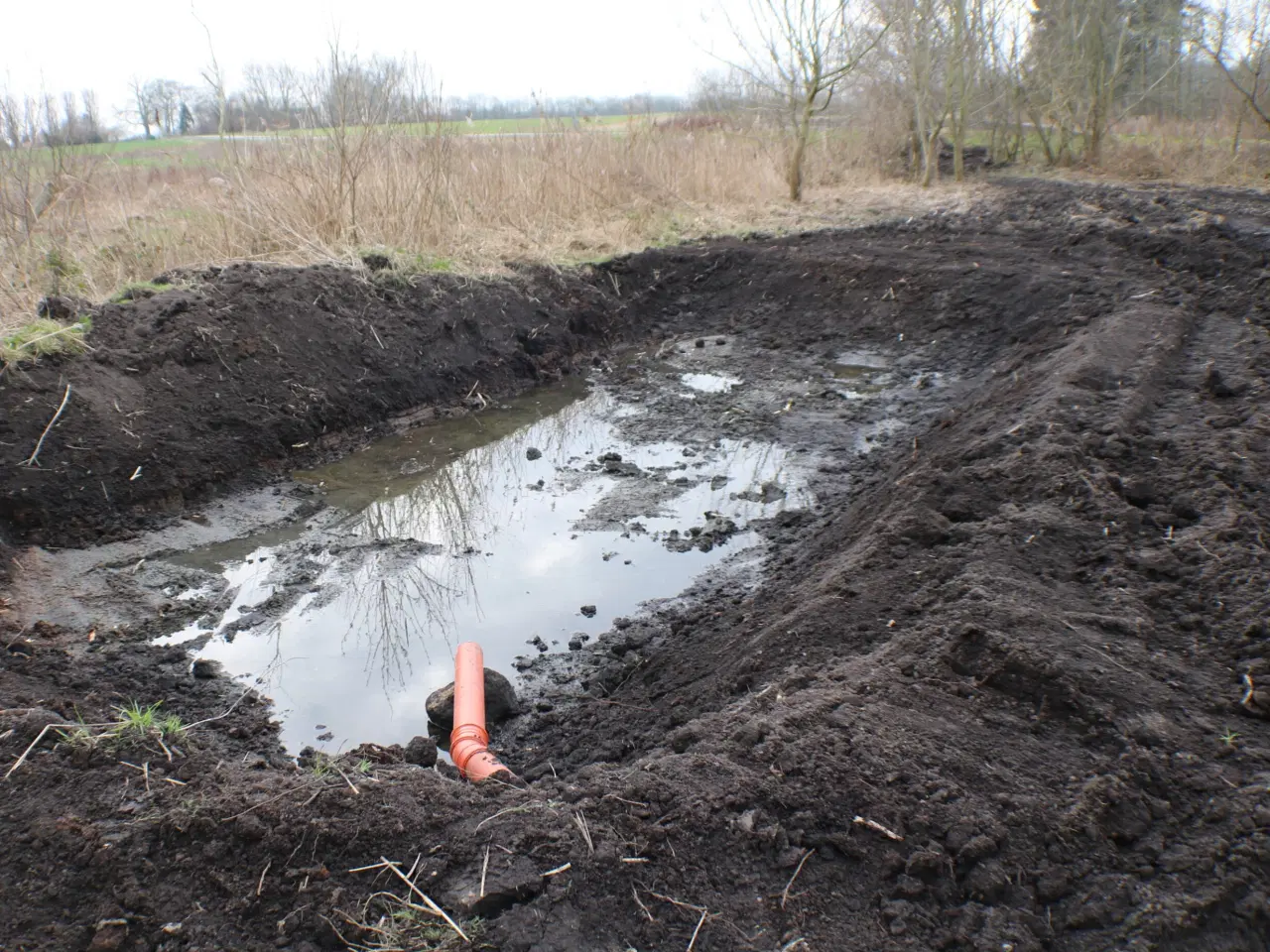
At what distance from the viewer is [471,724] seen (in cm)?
323

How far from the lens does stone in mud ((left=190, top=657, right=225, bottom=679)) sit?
3863 mm

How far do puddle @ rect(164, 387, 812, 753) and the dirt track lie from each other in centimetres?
31

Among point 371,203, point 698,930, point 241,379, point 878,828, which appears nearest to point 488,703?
point 698,930

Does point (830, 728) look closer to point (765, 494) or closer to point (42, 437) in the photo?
point (765, 494)

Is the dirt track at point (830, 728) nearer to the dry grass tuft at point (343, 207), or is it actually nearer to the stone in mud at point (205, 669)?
the stone in mud at point (205, 669)

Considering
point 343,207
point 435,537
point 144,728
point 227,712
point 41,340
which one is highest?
point 343,207

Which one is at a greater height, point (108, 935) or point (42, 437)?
point (42, 437)

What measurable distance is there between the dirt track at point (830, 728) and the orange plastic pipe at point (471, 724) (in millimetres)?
250

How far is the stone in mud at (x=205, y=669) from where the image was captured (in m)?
3.86

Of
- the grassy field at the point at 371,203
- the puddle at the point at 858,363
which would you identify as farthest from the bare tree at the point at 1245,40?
the puddle at the point at 858,363


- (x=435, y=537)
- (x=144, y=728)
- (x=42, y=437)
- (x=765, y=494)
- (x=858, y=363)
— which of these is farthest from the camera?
(x=858, y=363)

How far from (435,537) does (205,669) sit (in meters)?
1.60

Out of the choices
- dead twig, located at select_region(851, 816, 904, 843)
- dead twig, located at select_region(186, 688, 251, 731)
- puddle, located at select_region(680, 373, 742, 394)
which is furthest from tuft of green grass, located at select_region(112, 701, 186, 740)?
puddle, located at select_region(680, 373, 742, 394)

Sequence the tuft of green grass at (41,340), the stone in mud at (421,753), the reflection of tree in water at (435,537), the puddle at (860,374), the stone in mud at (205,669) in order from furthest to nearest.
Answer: the puddle at (860,374)
the tuft of green grass at (41,340)
the reflection of tree in water at (435,537)
the stone in mud at (205,669)
the stone in mud at (421,753)
